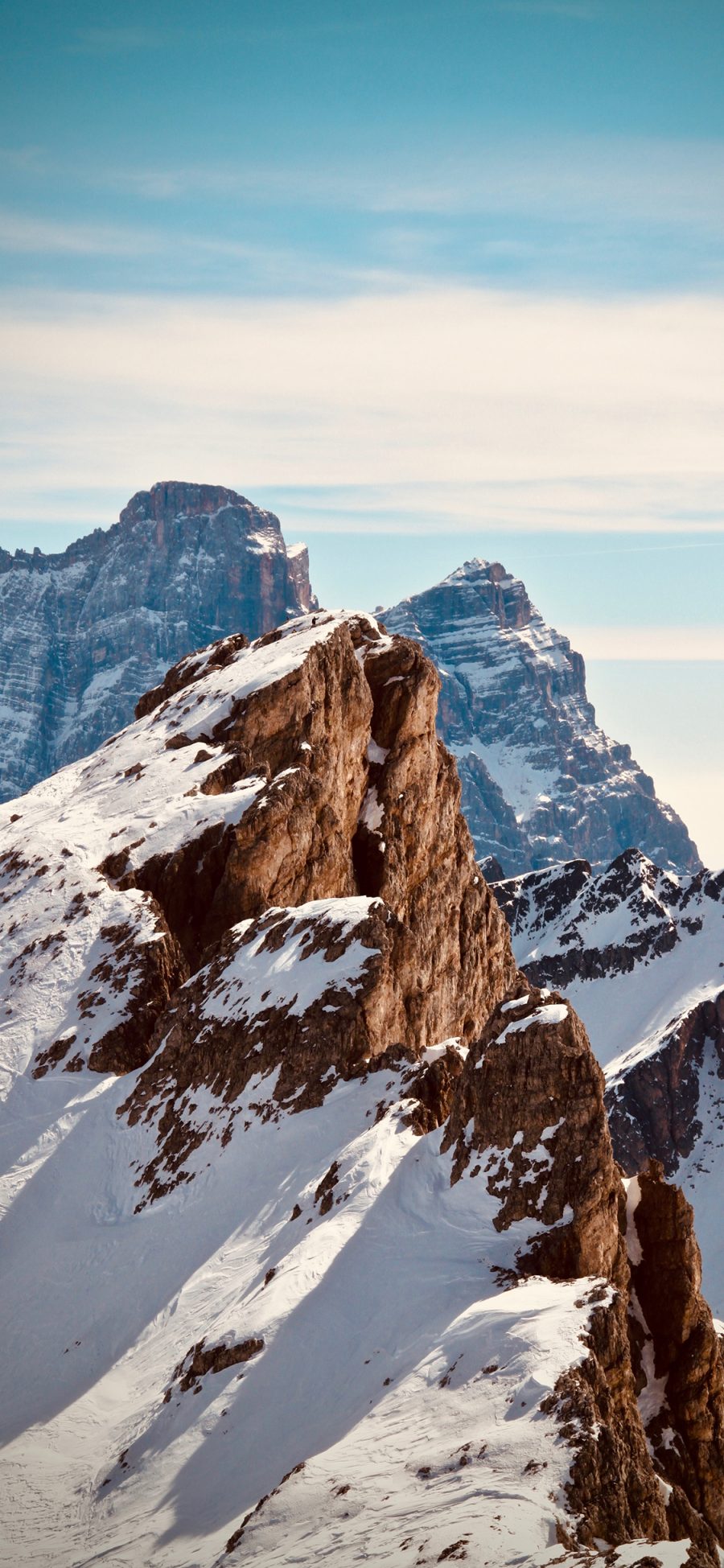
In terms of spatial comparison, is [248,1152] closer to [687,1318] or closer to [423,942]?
[687,1318]

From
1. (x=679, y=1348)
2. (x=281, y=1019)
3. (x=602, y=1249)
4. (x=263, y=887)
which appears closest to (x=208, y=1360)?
(x=602, y=1249)

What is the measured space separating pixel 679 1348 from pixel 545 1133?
837 centimetres

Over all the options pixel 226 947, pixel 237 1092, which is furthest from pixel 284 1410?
pixel 226 947

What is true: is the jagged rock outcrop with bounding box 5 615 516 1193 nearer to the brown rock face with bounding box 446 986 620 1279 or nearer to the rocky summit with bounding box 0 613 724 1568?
the rocky summit with bounding box 0 613 724 1568

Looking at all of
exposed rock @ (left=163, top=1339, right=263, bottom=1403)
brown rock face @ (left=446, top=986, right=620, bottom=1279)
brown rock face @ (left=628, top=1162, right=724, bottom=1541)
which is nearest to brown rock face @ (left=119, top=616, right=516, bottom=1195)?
brown rock face @ (left=446, top=986, right=620, bottom=1279)

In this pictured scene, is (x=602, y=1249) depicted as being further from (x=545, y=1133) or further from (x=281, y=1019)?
(x=281, y=1019)

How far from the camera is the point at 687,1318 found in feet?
173

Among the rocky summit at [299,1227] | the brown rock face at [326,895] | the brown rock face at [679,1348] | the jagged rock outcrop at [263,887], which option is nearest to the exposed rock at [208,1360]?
the rocky summit at [299,1227]

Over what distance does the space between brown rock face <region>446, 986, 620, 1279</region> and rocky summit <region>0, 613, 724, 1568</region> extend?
0.42 feet

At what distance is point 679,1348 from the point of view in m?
52.0

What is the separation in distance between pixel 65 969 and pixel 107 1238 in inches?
795

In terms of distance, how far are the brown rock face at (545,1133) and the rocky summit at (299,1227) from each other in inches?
5.1

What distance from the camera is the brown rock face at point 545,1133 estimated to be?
51.8 metres

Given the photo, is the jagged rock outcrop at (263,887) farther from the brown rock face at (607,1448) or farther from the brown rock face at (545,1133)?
the brown rock face at (607,1448)
